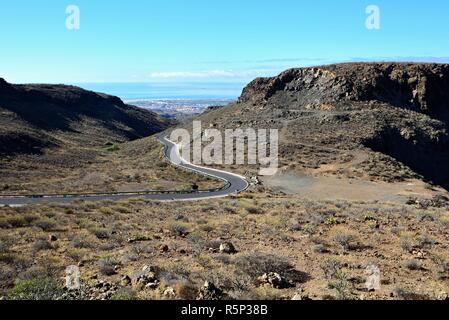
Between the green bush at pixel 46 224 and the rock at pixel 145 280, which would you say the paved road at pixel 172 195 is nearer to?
the green bush at pixel 46 224

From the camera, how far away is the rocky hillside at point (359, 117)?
192 feet

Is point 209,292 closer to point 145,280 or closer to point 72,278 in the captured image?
point 145,280

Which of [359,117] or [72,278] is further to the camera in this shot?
[359,117]

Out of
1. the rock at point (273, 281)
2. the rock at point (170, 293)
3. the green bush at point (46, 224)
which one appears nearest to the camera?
the rock at point (170, 293)

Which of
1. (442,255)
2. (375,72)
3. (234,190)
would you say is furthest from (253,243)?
(375,72)

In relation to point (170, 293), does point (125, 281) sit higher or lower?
lower

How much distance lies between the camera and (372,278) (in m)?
10.6

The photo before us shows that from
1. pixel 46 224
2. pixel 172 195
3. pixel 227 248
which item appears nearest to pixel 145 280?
pixel 227 248

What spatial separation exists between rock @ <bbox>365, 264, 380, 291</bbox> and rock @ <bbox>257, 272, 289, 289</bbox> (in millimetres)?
2067

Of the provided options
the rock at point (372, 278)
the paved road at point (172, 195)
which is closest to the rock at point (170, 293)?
the rock at point (372, 278)

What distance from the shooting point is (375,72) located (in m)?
85.8

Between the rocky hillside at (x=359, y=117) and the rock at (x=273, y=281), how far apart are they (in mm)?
41914

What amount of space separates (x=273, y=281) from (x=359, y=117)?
2632 inches
